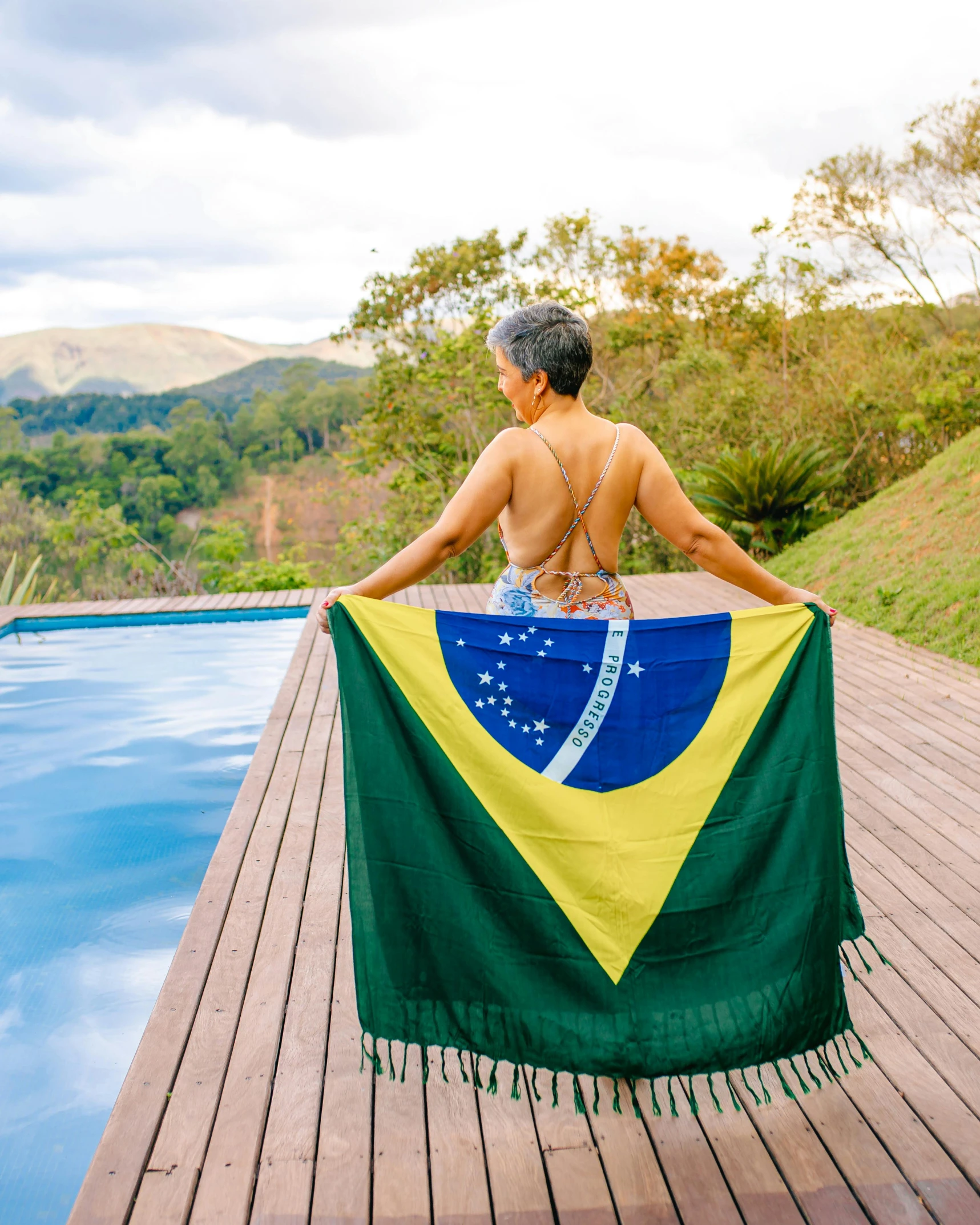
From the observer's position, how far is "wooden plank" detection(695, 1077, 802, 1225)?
164 cm

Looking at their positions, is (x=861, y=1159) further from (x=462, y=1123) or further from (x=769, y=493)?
(x=769, y=493)

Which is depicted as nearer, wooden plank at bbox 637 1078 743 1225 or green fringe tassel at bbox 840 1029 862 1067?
wooden plank at bbox 637 1078 743 1225

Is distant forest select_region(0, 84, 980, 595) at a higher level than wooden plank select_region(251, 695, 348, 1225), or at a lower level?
higher

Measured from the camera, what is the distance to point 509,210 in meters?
11.5

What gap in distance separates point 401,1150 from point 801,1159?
2.47 feet

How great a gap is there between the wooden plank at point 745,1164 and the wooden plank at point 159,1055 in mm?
1083

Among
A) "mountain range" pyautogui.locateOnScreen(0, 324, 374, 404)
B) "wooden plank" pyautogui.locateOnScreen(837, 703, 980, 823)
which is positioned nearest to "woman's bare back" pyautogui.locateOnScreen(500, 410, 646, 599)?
"wooden plank" pyautogui.locateOnScreen(837, 703, 980, 823)

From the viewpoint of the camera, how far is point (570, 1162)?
178cm

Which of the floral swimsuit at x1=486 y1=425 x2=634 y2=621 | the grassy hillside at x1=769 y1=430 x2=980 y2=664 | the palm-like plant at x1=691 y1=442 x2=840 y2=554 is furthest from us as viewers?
the palm-like plant at x1=691 y1=442 x2=840 y2=554

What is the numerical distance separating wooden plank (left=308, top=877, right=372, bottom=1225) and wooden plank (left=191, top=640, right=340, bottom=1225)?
0.38 feet

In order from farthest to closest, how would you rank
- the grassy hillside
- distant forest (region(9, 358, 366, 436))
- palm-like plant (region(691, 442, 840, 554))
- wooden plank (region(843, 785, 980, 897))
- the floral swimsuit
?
1. distant forest (region(9, 358, 366, 436))
2. palm-like plant (region(691, 442, 840, 554))
3. the grassy hillside
4. wooden plank (region(843, 785, 980, 897))
5. the floral swimsuit

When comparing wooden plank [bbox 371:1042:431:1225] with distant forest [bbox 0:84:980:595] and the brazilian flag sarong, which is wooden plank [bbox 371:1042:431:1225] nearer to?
the brazilian flag sarong

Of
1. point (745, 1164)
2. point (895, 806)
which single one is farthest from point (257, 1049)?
point (895, 806)

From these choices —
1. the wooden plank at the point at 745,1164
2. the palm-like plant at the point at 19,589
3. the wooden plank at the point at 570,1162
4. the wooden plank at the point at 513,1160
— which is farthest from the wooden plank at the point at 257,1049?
the palm-like plant at the point at 19,589
